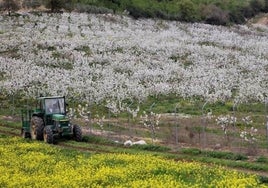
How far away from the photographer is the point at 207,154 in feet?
107

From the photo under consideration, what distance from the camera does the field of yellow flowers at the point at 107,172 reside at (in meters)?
25.0

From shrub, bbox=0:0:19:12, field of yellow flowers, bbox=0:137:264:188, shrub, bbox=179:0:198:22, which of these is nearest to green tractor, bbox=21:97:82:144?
field of yellow flowers, bbox=0:137:264:188

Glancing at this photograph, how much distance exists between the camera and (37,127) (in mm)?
37719

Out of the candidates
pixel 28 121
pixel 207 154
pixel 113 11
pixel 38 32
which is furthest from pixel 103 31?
pixel 207 154

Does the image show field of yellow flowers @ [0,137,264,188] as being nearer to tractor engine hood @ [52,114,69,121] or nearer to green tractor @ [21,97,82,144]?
green tractor @ [21,97,82,144]

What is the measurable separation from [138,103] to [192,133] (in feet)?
44.9

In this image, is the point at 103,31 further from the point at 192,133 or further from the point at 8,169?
the point at 8,169

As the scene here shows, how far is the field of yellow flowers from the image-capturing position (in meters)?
25.0

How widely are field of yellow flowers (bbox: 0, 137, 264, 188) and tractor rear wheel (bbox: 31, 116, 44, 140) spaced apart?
4.72 m

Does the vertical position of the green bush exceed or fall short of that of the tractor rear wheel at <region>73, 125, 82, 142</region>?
it falls short

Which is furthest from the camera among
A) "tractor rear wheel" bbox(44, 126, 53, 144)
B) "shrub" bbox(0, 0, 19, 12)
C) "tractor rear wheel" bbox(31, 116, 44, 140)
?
"shrub" bbox(0, 0, 19, 12)

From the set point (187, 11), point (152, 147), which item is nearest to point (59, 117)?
point (152, 147)

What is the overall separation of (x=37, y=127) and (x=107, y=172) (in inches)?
490

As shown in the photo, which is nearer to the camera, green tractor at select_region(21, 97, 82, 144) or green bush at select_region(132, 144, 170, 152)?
green bush at select_region(132, 144, 170, 152)
